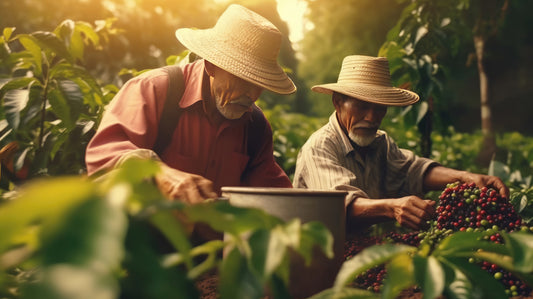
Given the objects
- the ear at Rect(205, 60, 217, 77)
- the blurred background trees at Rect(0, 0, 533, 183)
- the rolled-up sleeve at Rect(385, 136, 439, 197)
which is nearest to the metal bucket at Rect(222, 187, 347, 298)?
the ear at Rect(205, 60, 217, 77)

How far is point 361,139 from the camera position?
3057 millimetres

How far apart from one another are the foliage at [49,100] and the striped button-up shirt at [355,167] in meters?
1.26

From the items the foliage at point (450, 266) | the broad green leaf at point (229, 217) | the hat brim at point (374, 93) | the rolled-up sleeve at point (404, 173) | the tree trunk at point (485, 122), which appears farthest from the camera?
the tree trunk at point (485, 122)

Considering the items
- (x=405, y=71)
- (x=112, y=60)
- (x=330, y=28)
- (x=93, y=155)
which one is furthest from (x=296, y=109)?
(x=93, y=155)

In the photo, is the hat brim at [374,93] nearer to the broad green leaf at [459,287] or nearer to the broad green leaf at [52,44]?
the broad green leaf at [52,44]

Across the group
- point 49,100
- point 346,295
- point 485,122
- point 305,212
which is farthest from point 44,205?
point 485,122

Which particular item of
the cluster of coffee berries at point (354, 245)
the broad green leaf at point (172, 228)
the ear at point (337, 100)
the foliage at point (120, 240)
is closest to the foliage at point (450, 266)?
the foliage at point (120, 240)

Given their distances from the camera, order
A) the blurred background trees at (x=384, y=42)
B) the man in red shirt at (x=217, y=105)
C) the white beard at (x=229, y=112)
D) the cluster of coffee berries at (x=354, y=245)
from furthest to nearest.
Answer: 1. the blurred background trees at (x=384, y=42)
2. the white beard at (x=229, y=112)
3. the man in red shirt at (x=217, y=105)
4. the cluster of coffee berries at (x=354, y=245)

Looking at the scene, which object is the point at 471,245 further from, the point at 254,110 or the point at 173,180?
the point at 254,110

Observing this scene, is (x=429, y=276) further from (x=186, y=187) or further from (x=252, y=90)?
(x=252, y=90)

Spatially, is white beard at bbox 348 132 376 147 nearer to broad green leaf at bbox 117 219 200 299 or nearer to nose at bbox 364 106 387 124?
nose at bbox 364 106 387 124

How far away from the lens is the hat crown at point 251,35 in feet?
8.58

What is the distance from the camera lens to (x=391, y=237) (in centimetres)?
254

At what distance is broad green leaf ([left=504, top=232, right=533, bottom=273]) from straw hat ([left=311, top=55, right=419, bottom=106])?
1.86 meters
